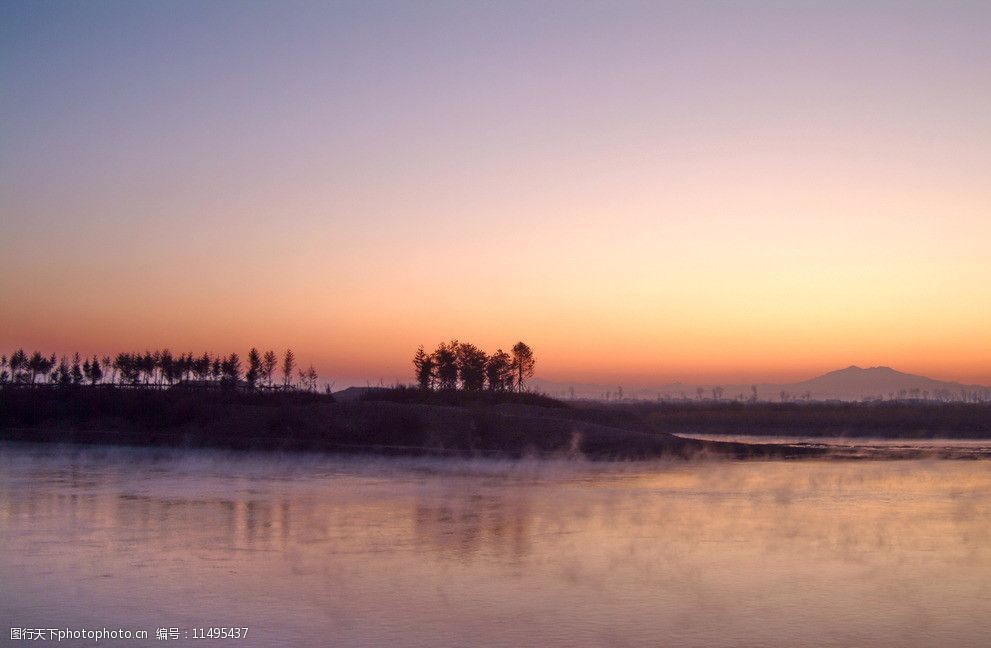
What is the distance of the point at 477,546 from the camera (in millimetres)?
15352

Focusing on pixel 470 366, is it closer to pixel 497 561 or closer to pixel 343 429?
pixel 343 429

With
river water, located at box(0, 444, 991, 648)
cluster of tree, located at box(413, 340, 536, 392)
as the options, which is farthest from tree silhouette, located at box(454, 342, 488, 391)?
river water, located at box(0, 444, 991, 648)

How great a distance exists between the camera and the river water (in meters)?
10.6

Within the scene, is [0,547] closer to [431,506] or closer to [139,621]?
[139,621]

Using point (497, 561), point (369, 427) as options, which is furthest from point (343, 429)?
point (497, 561)

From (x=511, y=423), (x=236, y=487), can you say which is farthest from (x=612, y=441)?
(x=236, y=487)

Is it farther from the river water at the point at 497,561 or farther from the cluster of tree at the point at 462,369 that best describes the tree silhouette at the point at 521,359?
the river water at the point at 497,561

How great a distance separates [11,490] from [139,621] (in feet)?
43.9

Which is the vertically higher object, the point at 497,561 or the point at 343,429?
the point at 343,429

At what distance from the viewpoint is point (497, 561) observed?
14.1 meters

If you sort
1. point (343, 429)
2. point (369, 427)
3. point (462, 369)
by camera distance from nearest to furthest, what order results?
point (369, 427) → point (343, 429) → point (462, 369)

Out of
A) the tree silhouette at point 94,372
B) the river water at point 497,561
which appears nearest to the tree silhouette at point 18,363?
the tree silhouette at point 94,372

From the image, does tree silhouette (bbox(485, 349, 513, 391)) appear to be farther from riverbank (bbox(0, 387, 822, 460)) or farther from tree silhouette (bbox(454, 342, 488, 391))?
Result: riverbank (bbox(0, 387, 822, 460))

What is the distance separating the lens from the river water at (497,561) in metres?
10.6
